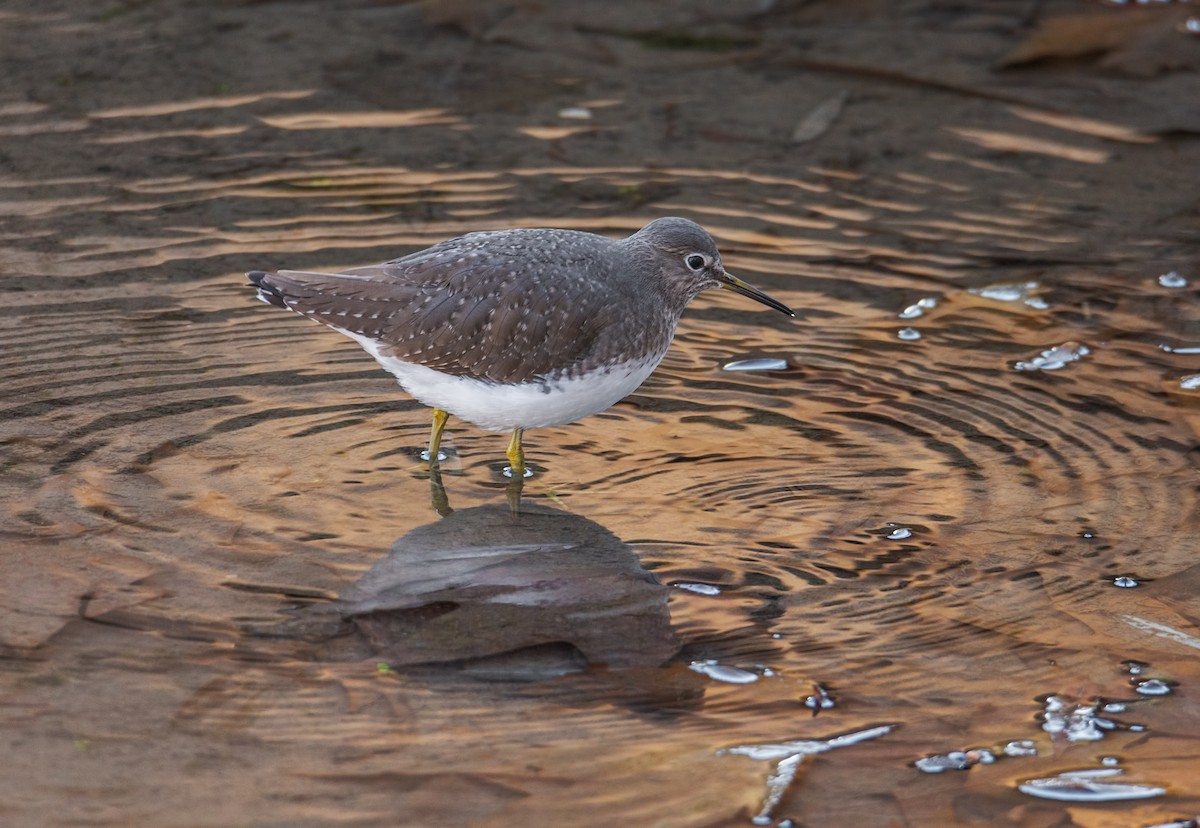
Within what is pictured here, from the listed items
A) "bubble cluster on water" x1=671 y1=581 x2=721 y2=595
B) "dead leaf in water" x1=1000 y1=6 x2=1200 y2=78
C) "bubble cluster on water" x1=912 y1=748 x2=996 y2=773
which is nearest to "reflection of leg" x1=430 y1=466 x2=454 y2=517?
"bubble cluster on water" x1=671 y1=581 x2=721 y2=595

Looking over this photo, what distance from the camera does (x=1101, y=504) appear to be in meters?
7.03

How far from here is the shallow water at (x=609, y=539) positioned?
5.12 m

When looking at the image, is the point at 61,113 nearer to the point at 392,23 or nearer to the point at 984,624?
the point at 392,23

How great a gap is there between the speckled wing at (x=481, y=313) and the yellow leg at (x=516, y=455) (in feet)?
1.69

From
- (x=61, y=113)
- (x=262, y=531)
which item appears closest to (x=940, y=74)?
(x=61, y=113)

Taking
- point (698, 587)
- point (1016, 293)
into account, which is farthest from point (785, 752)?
point (1016, 293)

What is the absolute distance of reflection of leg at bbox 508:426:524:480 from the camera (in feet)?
24.1

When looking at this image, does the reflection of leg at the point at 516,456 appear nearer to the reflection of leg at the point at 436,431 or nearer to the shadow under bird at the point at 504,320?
the shadow under bird at the point at 504,320

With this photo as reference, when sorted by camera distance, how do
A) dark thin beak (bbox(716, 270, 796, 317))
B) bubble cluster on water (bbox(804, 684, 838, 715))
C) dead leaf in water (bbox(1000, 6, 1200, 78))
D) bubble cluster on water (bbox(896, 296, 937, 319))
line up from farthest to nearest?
dead leaf in water (bbox(1000, 6, 1200, 78)) < bubble cluster on water (bbox(896, 296, 937, 319)) < dark thin beak (bbox(716, 270, 796, 317)) < bubble cluster on water (bbox(804, 684, 838, 715))

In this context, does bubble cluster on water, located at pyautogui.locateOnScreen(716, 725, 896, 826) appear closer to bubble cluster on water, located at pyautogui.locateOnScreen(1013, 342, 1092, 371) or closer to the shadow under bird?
the shadow under bird

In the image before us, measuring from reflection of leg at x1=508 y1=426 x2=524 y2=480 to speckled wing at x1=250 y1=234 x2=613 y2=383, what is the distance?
0.52m

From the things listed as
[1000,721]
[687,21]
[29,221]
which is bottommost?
[1000,721]

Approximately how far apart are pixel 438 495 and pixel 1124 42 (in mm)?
8093

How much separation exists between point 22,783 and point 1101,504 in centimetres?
490
